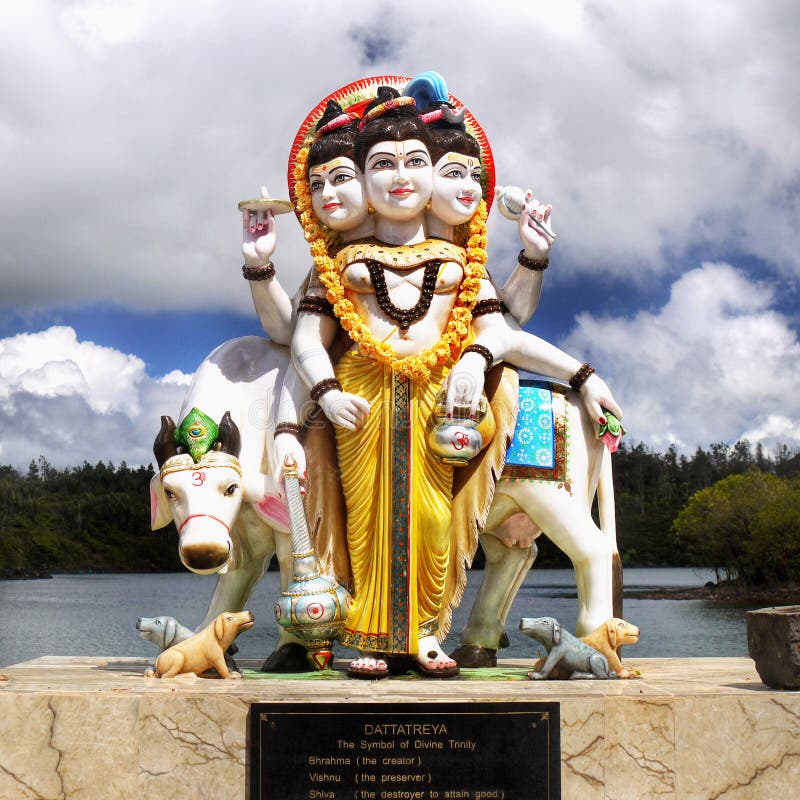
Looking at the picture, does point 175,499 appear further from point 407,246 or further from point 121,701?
point 407,246

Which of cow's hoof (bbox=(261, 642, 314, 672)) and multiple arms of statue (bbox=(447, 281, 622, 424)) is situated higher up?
multiple arms of statue (bbox=(447, 281, 622, 424))

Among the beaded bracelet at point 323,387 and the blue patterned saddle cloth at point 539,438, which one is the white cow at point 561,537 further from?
the beaded bracelet at point 323,387

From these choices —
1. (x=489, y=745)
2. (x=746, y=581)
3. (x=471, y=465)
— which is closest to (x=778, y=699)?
(x=489, y=745)

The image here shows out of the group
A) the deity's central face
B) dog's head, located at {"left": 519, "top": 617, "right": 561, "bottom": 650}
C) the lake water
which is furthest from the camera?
the lake water

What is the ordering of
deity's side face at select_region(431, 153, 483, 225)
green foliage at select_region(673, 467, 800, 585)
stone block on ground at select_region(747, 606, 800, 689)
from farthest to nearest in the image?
green foliage at select_region(673, 467, 800, 585) → deity's side face at select_region(431, 153, 483, 225) → stone block on ground at select_region(747, 606, 800, 689)

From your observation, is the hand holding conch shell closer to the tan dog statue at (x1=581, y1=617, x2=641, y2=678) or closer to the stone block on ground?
the tan dog statue at (x1=581, y1=617, x2=641, y2=678)

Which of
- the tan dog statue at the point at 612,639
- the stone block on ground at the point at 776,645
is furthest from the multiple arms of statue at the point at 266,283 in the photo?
the stone block on ground at the point at 776,645

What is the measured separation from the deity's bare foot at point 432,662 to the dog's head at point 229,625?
77 cm

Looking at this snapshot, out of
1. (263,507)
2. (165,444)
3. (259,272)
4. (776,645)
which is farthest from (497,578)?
(259,272)

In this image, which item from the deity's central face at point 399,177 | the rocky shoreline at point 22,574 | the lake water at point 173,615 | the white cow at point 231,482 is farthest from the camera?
the rocky shoreline at point 22,574

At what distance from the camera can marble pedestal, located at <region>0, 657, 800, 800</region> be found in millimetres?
4234

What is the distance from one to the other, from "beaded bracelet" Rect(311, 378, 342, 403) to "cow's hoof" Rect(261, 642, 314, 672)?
3.86 feet

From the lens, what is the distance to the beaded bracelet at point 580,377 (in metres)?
5.52

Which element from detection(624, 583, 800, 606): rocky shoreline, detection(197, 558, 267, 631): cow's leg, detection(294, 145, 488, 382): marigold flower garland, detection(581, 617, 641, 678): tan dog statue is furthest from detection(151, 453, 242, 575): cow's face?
detection(624, 583, 800, 606): rocky shoreline
